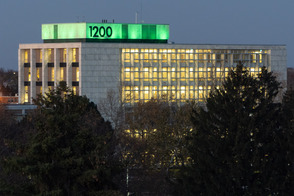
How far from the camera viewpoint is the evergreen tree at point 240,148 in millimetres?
39250

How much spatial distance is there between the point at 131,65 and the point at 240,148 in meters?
71.8

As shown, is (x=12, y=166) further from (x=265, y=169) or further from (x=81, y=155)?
(x=265, y=169)

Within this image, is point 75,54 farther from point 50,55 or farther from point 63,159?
point 63,159

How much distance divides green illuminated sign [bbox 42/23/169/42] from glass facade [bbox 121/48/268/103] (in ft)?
9.78

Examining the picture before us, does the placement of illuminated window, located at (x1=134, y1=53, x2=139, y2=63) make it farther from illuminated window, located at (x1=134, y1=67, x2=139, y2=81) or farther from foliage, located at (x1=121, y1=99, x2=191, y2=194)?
foliage, located at (x1=121, y1=99, x2=191, y2=194)

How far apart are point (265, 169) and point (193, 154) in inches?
177

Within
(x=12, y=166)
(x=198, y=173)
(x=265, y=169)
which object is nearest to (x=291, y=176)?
(x=265, y=169)

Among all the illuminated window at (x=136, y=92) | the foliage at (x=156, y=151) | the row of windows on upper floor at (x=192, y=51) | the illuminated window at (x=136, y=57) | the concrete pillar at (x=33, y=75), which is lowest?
the foliage at (x=156, y=151)

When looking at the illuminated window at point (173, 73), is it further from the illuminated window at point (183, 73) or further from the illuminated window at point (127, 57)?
the illuminated window at point (127, 57)

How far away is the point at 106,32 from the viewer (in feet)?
362

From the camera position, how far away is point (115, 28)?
4355 inches

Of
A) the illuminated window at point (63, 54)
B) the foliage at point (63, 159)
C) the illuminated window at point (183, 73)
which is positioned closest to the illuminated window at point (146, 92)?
the illuminated window at point (183, 73)

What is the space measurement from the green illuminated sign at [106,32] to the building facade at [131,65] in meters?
0.18

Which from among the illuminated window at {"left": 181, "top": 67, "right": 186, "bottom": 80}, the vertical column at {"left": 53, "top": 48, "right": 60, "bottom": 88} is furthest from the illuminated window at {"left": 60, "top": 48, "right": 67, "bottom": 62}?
the illuminated window at {"left": 181, "top": 67, "right": 186, "bottom": 80}
